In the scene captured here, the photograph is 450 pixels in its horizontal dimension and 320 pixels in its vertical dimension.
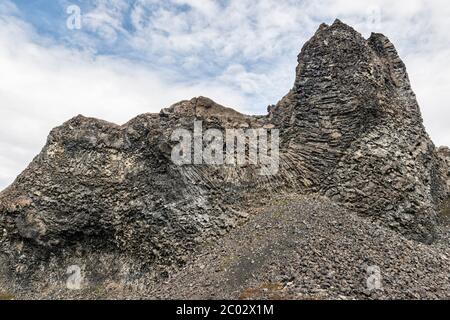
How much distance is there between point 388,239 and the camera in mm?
24062

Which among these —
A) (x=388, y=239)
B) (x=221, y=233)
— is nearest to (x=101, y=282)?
(x=221, y=233)

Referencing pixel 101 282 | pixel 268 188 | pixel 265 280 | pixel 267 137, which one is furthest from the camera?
pixel 267 137

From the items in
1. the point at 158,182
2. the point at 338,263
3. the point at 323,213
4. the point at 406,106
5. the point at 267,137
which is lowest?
the point at 338,263

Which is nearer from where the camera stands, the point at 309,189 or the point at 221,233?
the point at 221,233

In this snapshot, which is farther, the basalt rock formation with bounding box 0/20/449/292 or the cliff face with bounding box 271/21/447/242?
the cliff face with bounding box 271/21/447/242

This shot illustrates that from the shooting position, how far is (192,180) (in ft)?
93.4

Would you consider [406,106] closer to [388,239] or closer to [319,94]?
[319,94]

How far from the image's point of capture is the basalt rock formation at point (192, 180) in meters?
28.1

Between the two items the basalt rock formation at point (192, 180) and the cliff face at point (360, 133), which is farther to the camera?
the cliff face at point (360, 133)

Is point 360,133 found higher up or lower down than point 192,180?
higher up

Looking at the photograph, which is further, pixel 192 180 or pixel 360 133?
pixel 360 133

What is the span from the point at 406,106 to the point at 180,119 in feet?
57.1

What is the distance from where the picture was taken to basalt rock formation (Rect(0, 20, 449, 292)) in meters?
28.1
